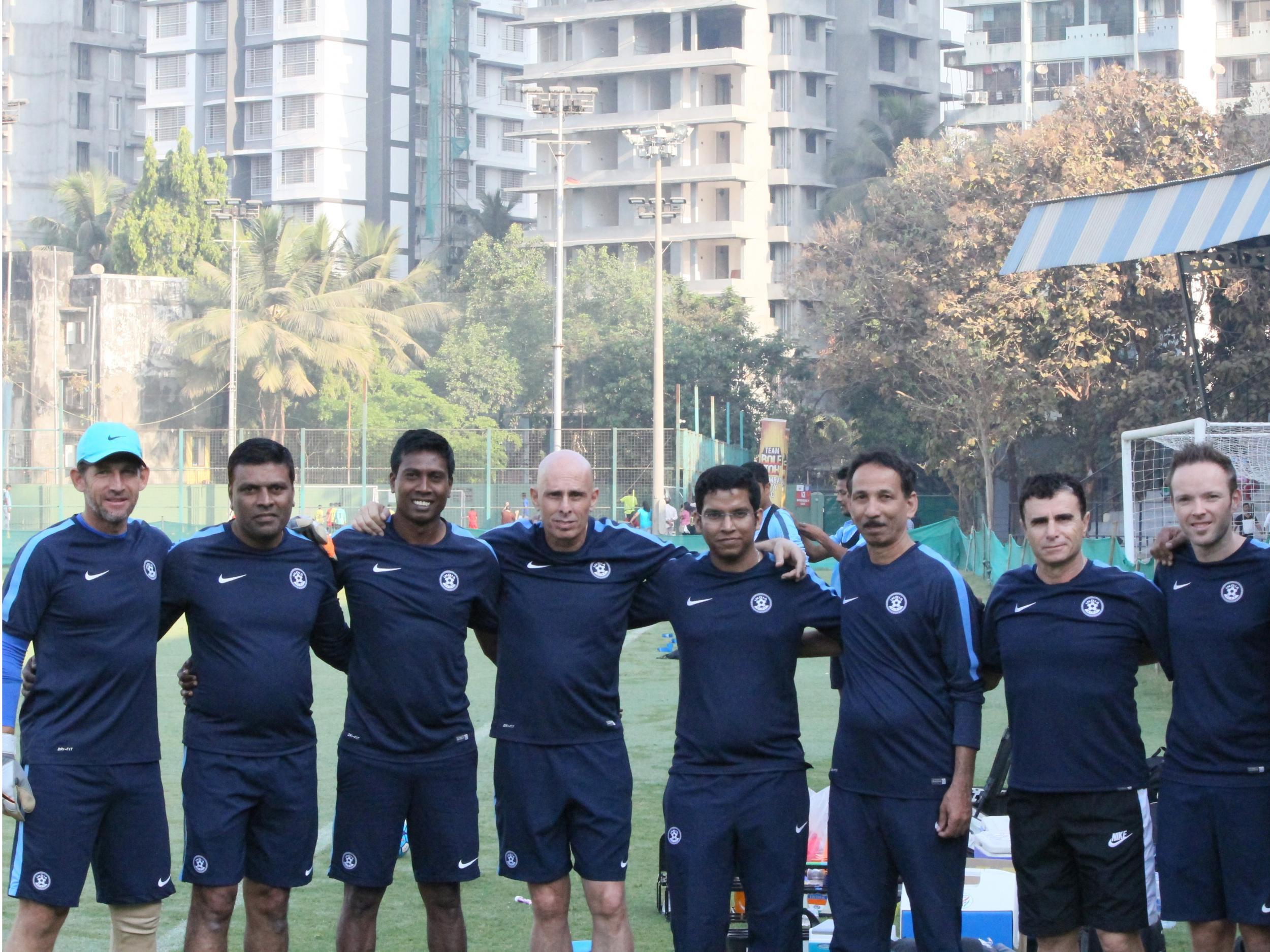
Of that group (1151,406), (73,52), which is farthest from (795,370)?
(73,52)

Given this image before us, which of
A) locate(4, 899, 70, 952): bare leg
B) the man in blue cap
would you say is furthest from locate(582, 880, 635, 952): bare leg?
locate(4, 899, 70, 952): bare leg

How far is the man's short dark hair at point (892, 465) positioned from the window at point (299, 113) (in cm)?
9246

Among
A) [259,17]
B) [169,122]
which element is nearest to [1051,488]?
[259,17]

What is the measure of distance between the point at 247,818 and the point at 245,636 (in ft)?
2.10

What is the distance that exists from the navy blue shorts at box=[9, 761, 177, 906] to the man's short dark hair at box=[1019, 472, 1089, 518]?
3.13 metres

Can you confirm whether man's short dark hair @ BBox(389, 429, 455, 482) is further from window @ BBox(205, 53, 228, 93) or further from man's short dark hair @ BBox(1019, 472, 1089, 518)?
window @ BBox(205, 53, 228, 93)

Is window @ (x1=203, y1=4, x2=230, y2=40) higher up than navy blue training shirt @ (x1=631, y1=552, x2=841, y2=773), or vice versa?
window @ (x1=203, y1=4, x2=230, y2=40)

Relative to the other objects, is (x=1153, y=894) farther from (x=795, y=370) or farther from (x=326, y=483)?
(x=795, y=370)

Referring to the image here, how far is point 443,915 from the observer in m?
5.97

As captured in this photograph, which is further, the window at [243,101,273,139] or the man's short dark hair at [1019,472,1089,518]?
the window at [243,101,273,139]

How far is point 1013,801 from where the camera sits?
18.1 feet

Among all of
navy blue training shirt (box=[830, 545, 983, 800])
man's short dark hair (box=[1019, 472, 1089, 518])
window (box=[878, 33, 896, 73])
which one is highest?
window (box=[878, 33, 896, 73])

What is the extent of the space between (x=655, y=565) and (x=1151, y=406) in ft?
102

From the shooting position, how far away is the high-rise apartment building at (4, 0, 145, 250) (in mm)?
97438
